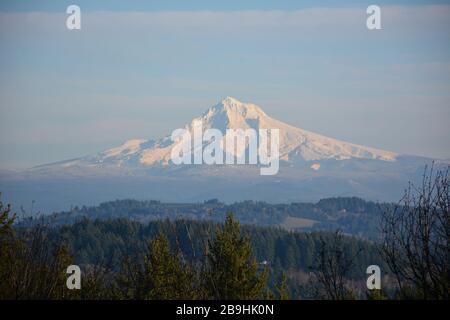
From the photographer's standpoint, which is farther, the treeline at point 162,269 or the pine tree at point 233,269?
the pine tree at point 233,269

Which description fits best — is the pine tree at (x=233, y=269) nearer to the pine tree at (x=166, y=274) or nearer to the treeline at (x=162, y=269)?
the treeline at (x=162, y=269)

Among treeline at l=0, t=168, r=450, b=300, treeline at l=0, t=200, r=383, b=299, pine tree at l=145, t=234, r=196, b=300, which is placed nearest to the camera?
treeline at l=0, t=168, r=450, b=300

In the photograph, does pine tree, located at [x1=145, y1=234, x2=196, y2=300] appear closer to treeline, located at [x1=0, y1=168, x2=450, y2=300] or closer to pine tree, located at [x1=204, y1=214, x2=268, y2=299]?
treeline, located at [x1=0, y1=168, x2=450, y2=300]

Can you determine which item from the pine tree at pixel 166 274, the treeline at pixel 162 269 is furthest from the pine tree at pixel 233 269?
the pine tree at pixel 166 274

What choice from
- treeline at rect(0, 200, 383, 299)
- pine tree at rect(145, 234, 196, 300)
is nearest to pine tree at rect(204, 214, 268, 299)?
treeline at rect(0, 200, 383, 299)

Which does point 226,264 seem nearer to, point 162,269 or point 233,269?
point 233,269

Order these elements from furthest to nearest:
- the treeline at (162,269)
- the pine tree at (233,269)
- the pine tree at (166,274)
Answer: the pine tree at (166,274) < the pine tree at (233,269) < the treeline at (162,269)

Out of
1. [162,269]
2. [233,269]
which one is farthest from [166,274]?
[233,269]
